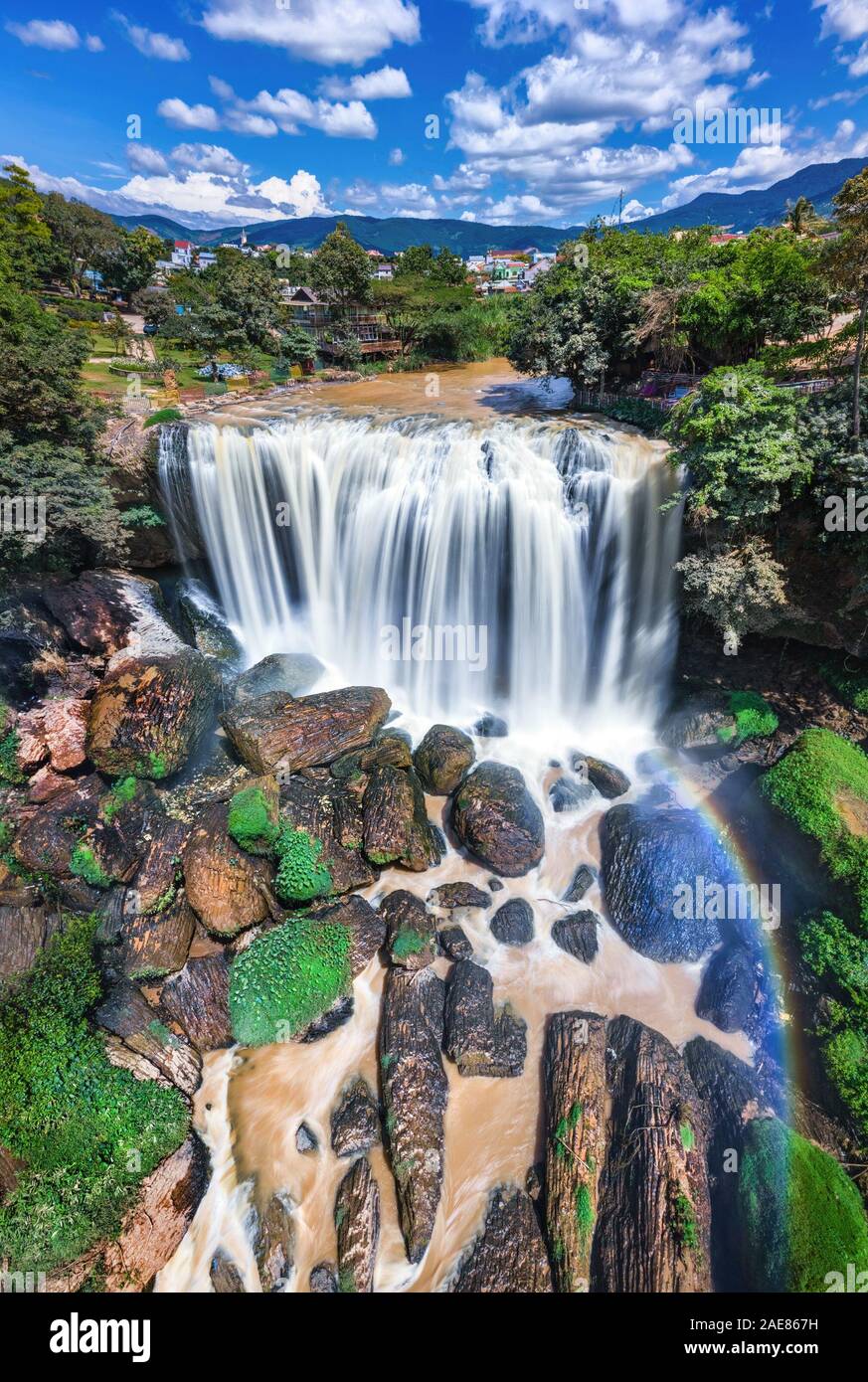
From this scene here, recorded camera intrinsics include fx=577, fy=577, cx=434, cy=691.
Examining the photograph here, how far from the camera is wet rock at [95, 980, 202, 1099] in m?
8.60

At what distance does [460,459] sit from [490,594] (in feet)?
12.2

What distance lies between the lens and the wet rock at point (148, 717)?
40.5 feet

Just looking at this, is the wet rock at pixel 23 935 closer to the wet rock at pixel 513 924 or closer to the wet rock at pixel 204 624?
the wet rock at pixel 513 924

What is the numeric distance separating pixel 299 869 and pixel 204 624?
9.41 m

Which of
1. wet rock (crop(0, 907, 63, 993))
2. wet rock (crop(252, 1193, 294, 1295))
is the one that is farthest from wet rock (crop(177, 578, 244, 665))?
wet rock (crop(252, 1193, 294, 1295))

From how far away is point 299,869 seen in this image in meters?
10.9

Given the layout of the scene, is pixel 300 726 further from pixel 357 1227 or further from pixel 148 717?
pixel 357 1227

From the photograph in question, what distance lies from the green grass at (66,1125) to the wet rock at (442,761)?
728 cm

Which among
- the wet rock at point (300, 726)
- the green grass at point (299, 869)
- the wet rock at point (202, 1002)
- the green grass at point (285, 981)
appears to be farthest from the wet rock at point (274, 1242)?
the wet rock at point (300, 726)

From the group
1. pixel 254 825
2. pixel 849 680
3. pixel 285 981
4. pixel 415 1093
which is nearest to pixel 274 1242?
pixel 415 1093

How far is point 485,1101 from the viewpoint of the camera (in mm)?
8625

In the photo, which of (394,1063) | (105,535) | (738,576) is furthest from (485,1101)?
(105,535)

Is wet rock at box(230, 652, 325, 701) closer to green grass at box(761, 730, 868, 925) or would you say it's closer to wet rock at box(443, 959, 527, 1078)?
wet rock at box(443, 959, 527, 1078)
